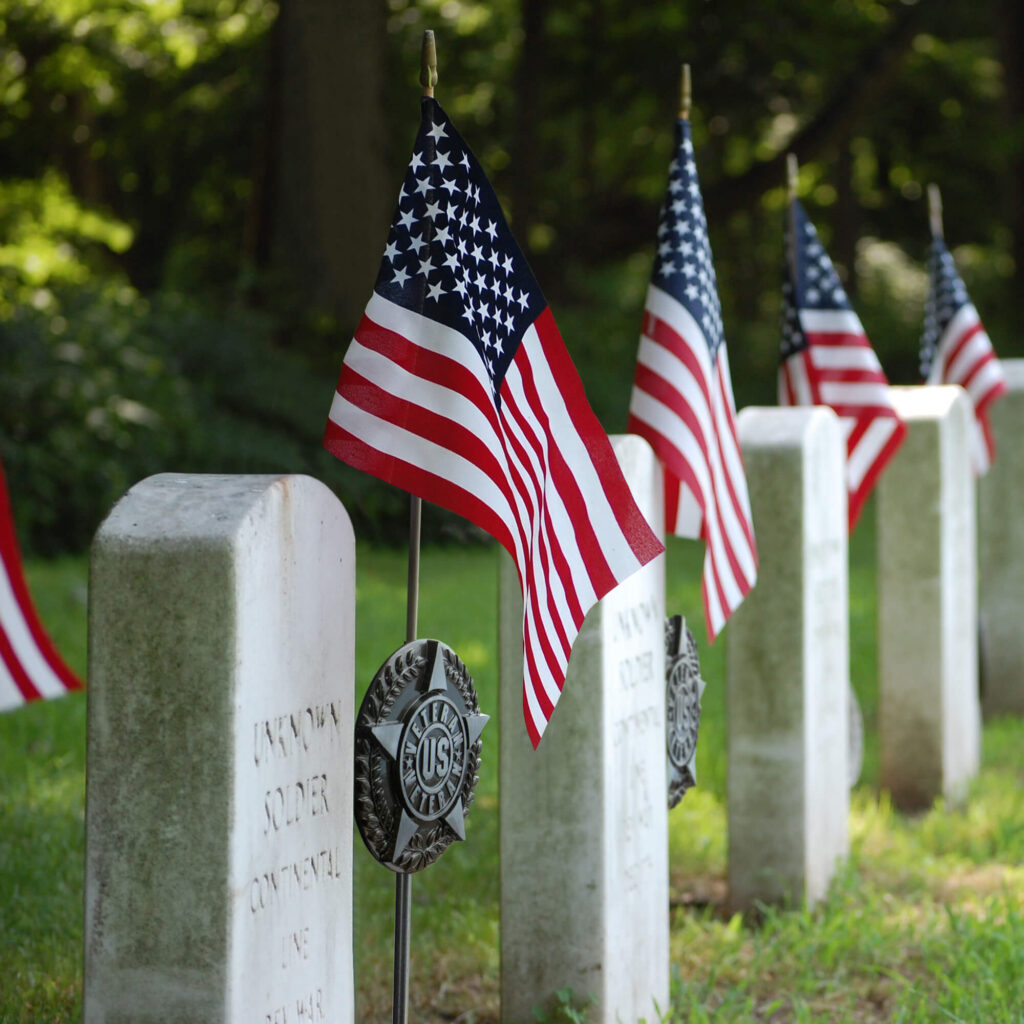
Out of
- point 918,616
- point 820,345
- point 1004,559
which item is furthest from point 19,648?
point 1004,559

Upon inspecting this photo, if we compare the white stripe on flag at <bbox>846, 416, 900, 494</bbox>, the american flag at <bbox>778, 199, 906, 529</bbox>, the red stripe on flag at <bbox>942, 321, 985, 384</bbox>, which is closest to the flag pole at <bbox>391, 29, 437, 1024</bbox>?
the american flag at <bbox>778, 199, 906, 529</bbox>

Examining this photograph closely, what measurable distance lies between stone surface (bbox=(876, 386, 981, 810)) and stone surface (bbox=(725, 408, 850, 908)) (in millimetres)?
1424

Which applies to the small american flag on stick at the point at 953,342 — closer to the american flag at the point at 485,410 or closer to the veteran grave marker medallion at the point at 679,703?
the veteran grave marker medallion at the point at 679,703

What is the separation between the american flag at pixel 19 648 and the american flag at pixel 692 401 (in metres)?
1.92

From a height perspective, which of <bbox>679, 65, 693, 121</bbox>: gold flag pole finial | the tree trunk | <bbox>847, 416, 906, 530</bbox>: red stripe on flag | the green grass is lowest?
the green grass

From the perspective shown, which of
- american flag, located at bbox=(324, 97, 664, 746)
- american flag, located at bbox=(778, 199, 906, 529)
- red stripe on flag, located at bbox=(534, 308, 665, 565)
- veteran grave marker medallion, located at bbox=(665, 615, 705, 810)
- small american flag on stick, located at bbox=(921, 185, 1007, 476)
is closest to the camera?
american flag, located at bbox=(324, 97, 664, 746)

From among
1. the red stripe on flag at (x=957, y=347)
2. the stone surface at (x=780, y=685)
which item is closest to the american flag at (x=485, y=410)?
the stone surface at (x=780, y=685)

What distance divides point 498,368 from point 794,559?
2247 millimetres

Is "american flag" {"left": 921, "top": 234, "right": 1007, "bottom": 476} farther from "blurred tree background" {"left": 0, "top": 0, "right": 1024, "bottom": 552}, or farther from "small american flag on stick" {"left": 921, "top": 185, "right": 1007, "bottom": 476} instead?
"blurred tree background" {"left": 0, "top": 0, "right": 1024, "bottom": 552}

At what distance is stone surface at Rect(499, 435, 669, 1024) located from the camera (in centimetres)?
372

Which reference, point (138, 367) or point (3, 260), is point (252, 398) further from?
point (3, 260)

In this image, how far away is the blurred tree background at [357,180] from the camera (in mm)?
11734

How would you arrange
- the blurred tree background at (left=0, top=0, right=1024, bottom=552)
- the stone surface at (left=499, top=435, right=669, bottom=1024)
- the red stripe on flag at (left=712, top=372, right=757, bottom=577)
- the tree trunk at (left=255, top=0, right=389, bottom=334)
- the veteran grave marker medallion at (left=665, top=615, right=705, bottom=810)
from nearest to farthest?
the stone surface at (left=499, top=435, right=669, bottom=1024)
the veteran grave marker medallion at (left=665, top=615, right=705, bottom=810)
the red stripe on flag at (left=712, top=372, right=757, bottom=577)
the blurred tree background at (left=0, top=0, right=1024, bottom=552)
the tree trunk at (left=255, top=0, right=389, bottom=334)

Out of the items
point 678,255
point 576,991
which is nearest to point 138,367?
point 678,255
